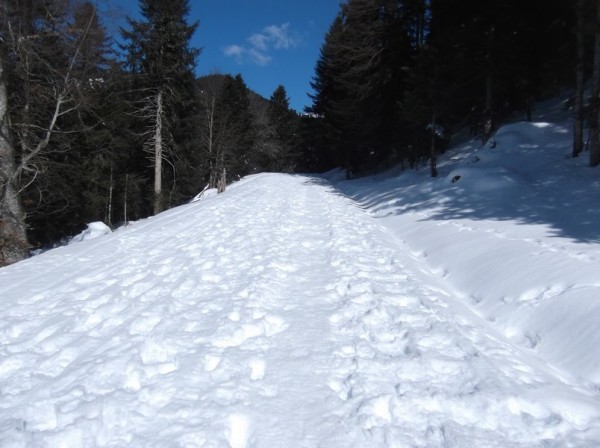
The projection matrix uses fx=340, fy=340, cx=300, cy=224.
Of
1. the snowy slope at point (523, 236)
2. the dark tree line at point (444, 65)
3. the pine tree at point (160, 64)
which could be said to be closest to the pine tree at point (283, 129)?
the dark tree line at point (444, 65)

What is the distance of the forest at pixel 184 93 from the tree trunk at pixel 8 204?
0.08 feet

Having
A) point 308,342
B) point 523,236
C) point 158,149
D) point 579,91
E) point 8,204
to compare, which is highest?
point 579,91

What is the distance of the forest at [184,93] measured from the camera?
815cm

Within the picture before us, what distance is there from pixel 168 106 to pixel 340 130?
15.0 meters

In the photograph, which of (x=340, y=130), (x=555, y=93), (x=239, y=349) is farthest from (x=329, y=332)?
(x=340, y=130)

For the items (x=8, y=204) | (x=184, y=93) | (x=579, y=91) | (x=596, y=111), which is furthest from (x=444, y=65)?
(x=8, y=204)

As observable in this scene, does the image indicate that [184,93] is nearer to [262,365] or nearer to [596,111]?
[596,111]

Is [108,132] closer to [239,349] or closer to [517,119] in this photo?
[239,349]

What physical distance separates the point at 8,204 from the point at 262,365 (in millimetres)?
7102

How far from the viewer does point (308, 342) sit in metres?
3.08

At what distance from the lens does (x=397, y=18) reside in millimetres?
19703

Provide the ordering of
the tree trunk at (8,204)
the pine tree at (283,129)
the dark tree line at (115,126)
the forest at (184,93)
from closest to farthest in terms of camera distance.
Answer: the tree trunk at (8,204)
the forest at (184,93)
the dark tree line at (115,126)
the pine tree at (283,129)

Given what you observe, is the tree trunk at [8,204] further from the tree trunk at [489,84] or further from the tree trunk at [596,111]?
the tree trunk at [489,84]

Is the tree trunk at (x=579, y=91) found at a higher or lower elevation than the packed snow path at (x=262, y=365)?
higher
